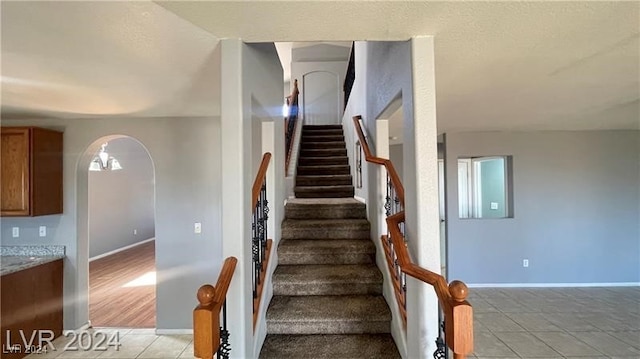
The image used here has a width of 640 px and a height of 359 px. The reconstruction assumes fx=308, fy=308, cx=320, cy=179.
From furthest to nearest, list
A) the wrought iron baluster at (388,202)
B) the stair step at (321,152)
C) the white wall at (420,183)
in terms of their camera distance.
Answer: the stair step at (321,152) → the wrought iron baluster at (388,202) → the white wall at (420,183)

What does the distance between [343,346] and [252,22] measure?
2.10 m

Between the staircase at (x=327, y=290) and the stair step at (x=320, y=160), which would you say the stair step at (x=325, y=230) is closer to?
the staircase at (x=327, y=290)

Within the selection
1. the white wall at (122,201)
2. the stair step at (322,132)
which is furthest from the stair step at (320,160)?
the white wall at (122,201)

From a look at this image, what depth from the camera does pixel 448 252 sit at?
4930 mm

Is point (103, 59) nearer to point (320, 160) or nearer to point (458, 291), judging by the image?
point (458, 291)

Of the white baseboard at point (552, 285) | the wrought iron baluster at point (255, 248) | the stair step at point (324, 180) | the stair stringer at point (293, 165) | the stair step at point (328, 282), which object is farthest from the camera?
the white baseboard at point (552, 285)

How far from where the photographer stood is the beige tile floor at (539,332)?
9.49 feet

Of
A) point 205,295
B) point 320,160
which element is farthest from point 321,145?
point 205,295

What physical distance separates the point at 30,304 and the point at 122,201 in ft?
18.7

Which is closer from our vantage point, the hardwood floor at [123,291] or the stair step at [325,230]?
the stair step at [325,230]

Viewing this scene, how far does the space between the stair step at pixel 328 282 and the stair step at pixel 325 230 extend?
0.50 metres

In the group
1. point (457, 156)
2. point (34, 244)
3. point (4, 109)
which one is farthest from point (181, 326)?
point (457, 156)

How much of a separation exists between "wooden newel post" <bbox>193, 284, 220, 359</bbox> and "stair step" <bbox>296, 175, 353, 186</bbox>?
10.6 ft

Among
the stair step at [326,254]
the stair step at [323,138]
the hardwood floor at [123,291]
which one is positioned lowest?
the hardwood floor at [123,291]
